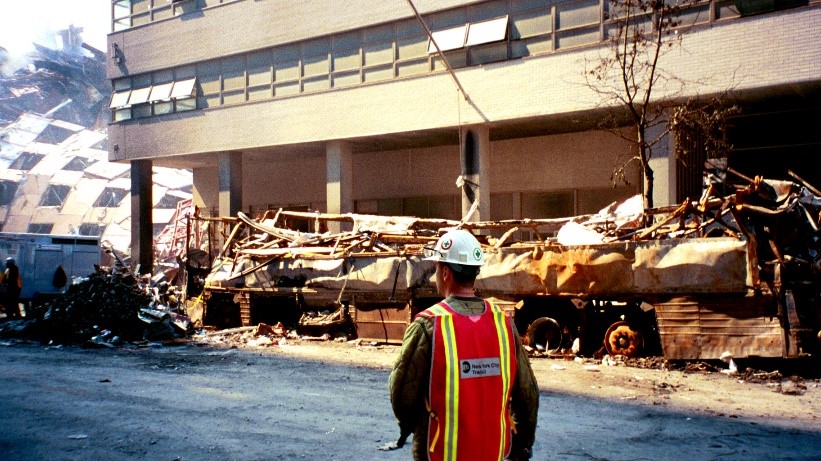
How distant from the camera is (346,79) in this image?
24312 millimetres

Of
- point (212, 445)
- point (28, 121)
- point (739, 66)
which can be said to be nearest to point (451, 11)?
point (739, 66)

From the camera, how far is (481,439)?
125 inches

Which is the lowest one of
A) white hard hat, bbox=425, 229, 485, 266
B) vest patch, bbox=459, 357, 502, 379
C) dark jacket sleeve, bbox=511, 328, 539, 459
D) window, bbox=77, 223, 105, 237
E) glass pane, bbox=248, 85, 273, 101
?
dark jacket sleeve, bbox=511, 328, 539, 459

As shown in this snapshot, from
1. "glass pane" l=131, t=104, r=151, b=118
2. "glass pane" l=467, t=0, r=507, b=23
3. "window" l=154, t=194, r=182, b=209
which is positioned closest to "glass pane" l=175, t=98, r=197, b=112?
"glass pane" l=131, t=104, r=151, b=118

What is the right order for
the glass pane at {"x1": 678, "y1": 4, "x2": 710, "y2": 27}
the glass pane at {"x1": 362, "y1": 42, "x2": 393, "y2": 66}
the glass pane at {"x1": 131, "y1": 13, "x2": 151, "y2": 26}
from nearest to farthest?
the glass pane at {"x1": 678, "y1": 4, "x2": 710, "y2": 27}, the glass pane at {"x1": 362, "y1": 42, "x2": 393, "y2": 66}, the glass pane at {"x1": 131, "y1": 13, "x2": 151, "y2": 26}

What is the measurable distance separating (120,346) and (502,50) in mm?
12900

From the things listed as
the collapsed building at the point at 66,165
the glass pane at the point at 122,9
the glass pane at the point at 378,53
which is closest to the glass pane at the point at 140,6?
the glass pane at the point at 122,9

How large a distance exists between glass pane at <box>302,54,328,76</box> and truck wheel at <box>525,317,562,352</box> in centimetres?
1465

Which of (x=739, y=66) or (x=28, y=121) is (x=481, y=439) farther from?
(x=28, y=121)

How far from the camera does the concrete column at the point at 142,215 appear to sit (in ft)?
98.0

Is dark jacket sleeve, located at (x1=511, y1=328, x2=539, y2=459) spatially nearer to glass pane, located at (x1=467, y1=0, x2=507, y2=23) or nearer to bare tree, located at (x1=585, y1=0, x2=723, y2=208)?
bare tree, located at (x1=585, y1=0, x2=723, y2=208)

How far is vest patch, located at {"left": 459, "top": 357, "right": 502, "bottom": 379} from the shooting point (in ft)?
10.4

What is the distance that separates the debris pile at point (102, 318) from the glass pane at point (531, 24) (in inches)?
466

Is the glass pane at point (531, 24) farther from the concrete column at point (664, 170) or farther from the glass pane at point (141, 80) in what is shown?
the glass pane at point (141, 80)
